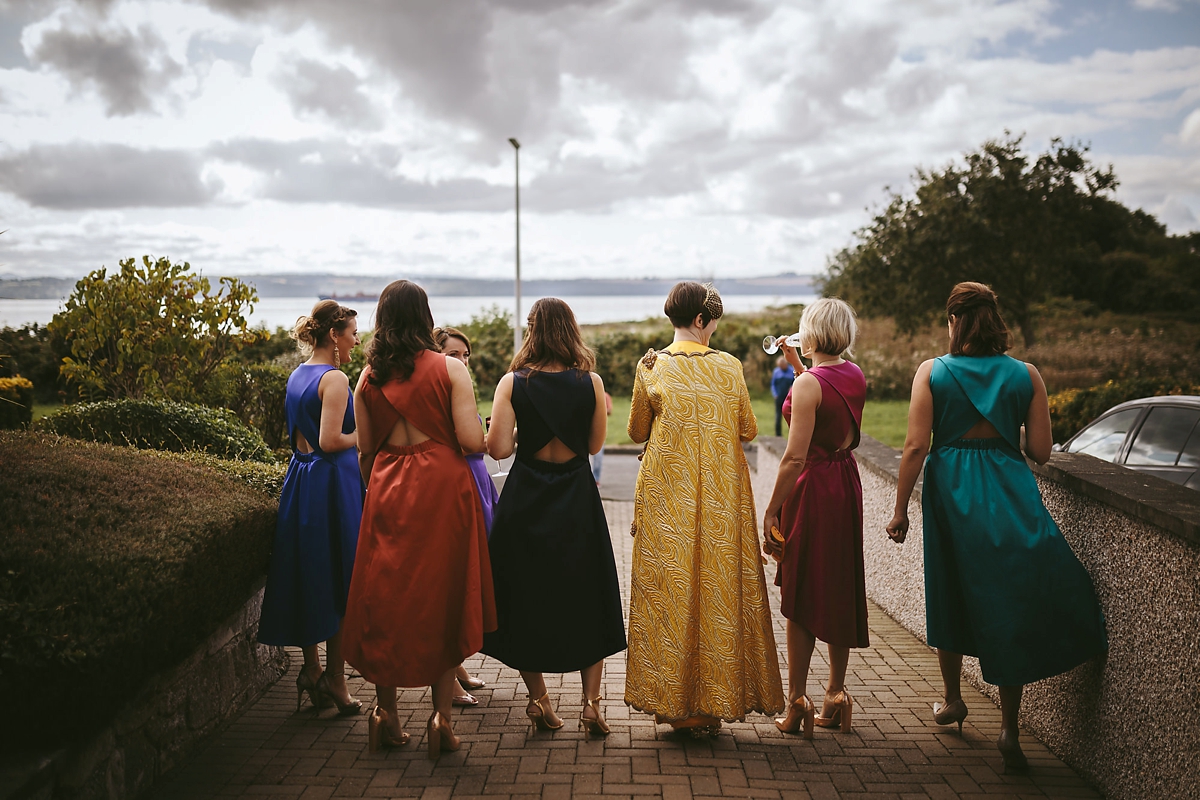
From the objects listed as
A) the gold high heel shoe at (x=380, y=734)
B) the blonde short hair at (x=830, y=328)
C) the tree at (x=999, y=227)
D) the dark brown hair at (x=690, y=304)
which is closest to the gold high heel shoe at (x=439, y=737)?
the gold high heel shoe at (x=380, y=734)

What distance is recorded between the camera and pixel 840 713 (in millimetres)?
4141

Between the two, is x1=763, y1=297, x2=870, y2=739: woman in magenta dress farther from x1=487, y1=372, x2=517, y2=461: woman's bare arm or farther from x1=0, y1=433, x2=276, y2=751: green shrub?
x1=0, y1=433, x2=276, y2=751: green shrub

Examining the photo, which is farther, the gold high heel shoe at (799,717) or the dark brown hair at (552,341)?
the gold high heel shoe at (799,717)

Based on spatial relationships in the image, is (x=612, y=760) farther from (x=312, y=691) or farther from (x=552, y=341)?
(x=552, y=341)

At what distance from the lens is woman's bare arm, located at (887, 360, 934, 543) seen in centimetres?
382

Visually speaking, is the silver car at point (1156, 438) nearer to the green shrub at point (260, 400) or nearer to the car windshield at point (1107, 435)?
the car windshield at point (1107, 435)

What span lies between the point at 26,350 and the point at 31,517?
1859 cm

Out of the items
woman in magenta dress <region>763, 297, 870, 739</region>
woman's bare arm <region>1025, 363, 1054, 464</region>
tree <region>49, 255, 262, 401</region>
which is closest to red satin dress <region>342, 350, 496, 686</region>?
woman in magenta dress <region>763, 297, 870, 739</region>

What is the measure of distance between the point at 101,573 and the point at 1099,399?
511 inches

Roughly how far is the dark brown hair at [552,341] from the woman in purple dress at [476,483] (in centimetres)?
74

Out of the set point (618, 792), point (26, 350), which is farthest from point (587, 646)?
point (26, 350)

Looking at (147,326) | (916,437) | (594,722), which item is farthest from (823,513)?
(147,326)

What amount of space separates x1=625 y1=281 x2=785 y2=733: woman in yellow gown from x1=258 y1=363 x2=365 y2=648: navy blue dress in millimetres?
1617

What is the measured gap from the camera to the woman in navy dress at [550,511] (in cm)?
379
